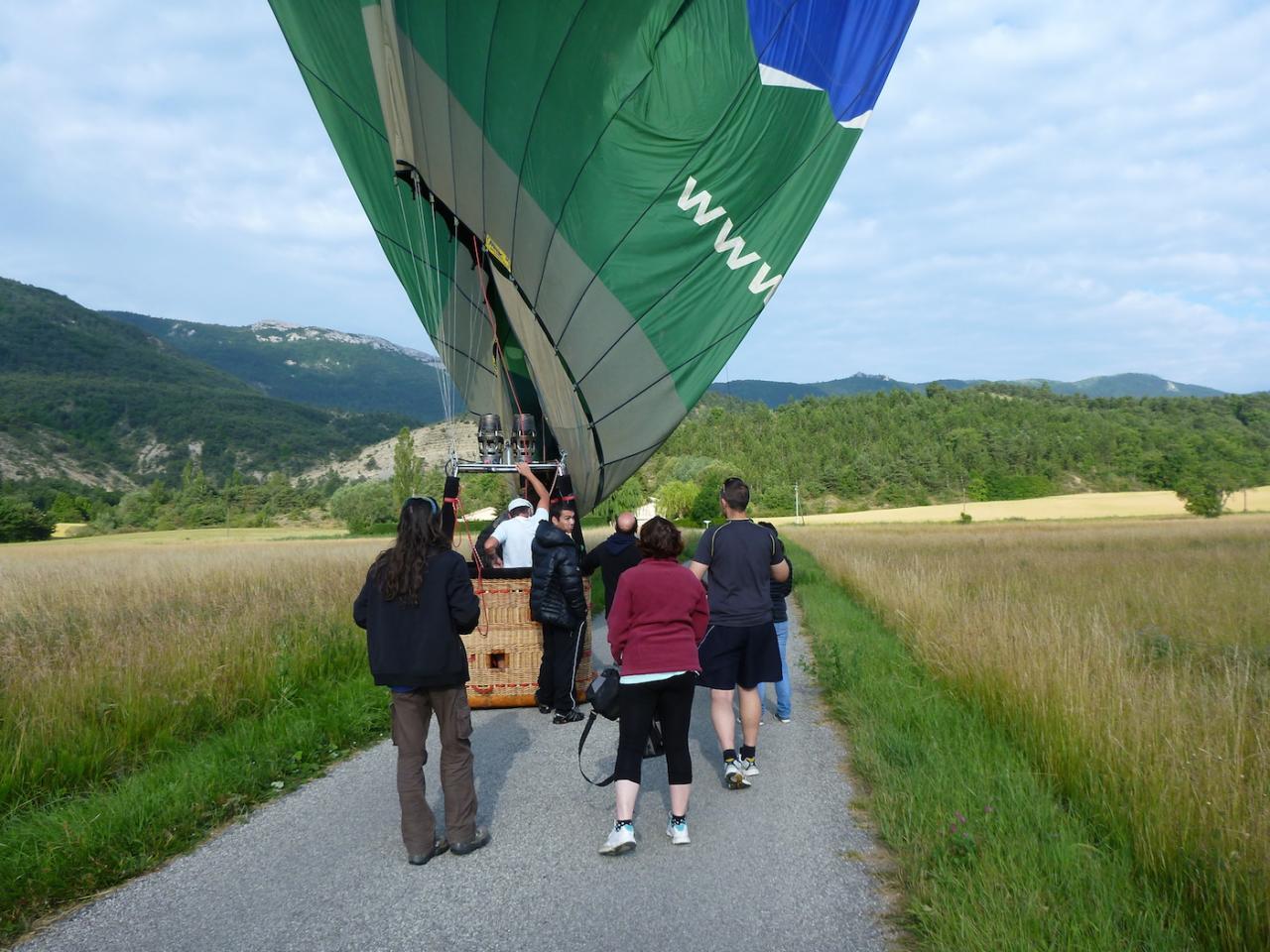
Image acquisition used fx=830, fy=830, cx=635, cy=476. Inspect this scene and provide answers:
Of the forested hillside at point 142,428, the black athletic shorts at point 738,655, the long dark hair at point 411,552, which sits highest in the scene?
the forested hillside at point 142,428

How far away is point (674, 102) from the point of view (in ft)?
22.1

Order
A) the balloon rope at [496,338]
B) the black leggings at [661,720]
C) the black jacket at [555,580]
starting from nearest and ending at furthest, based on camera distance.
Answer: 1. the black leggings at [661,720]
2. the black jacket at [555,580]
3. the balloon rope at [496,338]

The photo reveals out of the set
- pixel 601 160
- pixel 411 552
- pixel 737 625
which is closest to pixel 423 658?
pixel 411 552

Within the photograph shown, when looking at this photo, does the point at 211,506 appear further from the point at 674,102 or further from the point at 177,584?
the point at 674,102

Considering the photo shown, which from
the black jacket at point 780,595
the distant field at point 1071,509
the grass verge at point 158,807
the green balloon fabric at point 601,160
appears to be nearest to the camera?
the grass verge at point 158,807

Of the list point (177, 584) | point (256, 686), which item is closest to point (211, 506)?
point (177, 584)

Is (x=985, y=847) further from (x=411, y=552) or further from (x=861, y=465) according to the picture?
(x=861, y=465)

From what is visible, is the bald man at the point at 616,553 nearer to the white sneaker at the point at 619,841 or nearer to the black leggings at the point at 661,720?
the black leggings at the point at 661,720

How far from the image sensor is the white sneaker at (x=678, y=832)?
3627 millimetres

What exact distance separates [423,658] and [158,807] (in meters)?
1.52

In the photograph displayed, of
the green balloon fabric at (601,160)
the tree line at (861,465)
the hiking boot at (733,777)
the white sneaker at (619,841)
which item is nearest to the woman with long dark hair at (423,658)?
the white sneaker at (619,841)

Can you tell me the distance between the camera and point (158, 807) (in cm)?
379

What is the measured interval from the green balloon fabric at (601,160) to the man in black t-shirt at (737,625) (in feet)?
10.4

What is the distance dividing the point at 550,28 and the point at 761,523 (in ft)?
13.2
